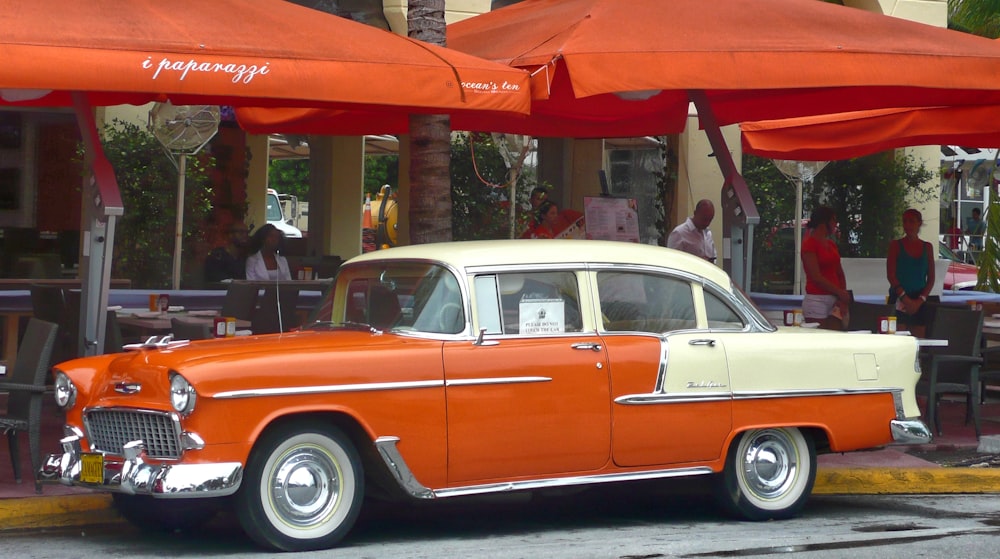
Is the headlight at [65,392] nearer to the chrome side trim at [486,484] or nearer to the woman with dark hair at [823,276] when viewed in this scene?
the chrome side trim at [486,484]

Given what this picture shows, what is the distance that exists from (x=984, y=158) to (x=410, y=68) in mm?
29775

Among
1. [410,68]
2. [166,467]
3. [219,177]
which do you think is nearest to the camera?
[166,467]

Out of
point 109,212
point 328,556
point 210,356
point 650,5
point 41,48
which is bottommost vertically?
point 328,556

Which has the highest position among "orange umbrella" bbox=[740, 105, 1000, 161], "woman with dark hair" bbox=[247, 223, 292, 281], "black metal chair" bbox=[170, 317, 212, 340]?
"orange umbrella" bbox=[740, 105, 1000, 161]

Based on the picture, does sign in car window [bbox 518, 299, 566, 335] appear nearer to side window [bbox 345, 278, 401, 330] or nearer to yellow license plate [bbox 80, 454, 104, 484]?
side window [bbox 345, 278, 401, 330]

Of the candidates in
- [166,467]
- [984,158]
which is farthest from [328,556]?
[984,158]

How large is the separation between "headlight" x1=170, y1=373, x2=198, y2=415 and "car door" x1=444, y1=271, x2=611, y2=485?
4.27 ft

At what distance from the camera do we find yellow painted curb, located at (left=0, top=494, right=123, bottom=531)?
7.77 meters

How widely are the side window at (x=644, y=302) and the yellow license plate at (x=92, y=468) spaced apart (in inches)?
108

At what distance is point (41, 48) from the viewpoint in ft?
25.0

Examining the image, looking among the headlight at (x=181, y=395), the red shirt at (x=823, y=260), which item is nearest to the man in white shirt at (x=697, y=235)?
the red shirt at (x=823, y=260)

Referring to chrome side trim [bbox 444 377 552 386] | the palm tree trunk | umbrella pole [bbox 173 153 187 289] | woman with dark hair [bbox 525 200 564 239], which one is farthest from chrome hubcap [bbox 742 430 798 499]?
umbrella pole [bbox 173 153 187 289]

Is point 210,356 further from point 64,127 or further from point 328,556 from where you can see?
→ point 64,127

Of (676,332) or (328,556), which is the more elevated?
(676,332)
